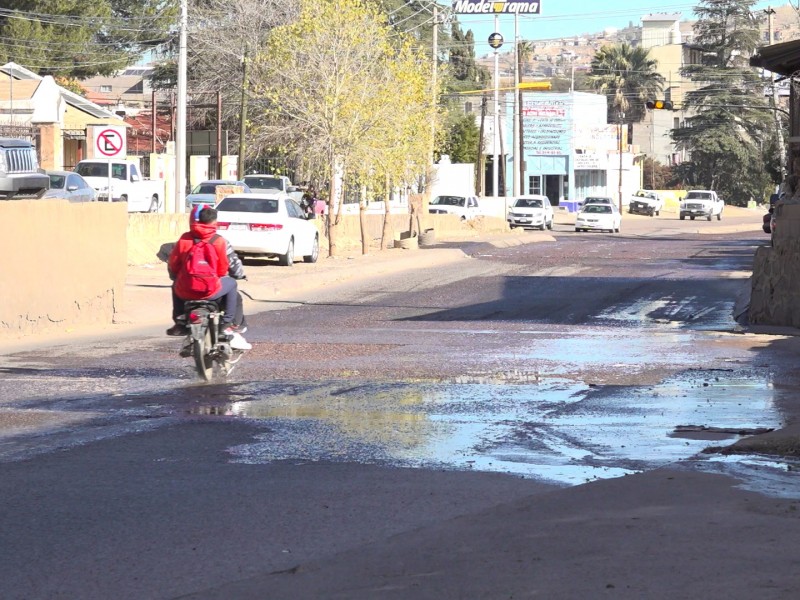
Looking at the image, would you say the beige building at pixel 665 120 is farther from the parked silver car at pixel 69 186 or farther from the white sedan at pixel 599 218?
the parked silver car at pixel 69 186

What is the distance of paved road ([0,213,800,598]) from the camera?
5.94 m

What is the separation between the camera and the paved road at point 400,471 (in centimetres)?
594

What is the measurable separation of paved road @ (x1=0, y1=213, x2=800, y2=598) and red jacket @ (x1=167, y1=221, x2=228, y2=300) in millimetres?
857

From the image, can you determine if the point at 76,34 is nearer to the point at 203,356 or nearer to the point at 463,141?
the point at 463,141

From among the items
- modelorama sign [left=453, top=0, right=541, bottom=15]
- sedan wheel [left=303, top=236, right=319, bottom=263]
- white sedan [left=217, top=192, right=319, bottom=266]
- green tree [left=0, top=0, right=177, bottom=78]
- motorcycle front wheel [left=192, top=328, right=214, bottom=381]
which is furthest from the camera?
modelorama sign [left=453, top=0, right=541, bottom=15]

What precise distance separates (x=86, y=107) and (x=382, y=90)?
2575 cm

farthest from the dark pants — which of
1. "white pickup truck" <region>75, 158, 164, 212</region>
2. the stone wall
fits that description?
"white pickup truck" <region>75, 158, 164, 212</region>

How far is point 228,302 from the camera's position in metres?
13.6

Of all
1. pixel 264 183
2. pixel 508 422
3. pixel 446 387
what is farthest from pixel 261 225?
pixel 508 422

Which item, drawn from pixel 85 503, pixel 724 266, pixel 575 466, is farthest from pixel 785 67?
pixel 724 266

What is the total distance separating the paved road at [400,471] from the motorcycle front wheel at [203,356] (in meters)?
0.29

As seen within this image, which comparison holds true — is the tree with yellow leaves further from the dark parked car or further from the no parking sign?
the dark parked car

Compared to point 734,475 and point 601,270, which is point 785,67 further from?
point 601,270

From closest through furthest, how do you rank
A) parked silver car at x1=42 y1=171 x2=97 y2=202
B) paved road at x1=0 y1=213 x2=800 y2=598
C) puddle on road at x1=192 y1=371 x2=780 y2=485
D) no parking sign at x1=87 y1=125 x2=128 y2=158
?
paved road at x1=0 y1=213 x2=800 y2=598, puddle on road at x1=192 y1=371 x2=780 y2=485, no parking sign at x1=87 y1=125 x2=128 y2=158, parked silver car at x1=42 y1=171 x2=97 y2=202
